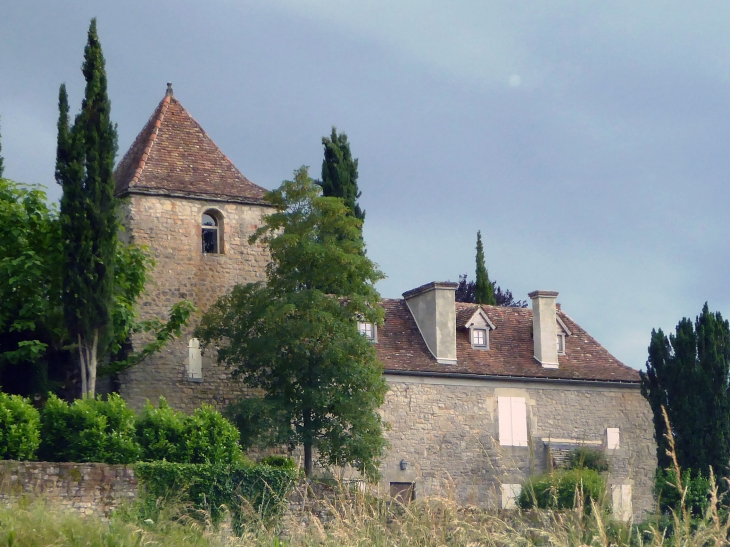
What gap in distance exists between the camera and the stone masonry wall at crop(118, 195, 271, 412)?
91.5ft

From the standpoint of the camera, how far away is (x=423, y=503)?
7422 millimetres

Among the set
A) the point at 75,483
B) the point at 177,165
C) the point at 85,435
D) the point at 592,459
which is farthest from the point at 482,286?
the point at 75,483

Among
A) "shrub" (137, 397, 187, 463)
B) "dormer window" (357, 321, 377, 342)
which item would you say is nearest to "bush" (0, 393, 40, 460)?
"shrub" (137, 397, 187, 463)

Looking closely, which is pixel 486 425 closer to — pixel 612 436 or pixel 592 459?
pixel 592 459

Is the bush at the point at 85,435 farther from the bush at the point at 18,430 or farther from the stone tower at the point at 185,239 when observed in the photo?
the stone tower at the point at 185,239

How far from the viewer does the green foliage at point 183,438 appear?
850 inches

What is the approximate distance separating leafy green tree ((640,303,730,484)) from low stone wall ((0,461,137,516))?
48.4ft

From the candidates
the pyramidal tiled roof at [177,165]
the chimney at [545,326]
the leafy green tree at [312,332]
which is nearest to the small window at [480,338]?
the chimney at [545,326]

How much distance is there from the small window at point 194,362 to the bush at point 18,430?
766 centimetres

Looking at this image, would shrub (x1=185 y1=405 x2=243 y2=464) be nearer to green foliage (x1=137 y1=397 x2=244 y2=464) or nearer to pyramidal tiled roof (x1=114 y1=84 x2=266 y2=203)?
green foliage (x1=137 y1=397 x2=244 y2=464)

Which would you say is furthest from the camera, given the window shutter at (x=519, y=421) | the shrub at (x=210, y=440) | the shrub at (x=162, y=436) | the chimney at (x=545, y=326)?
the chimney at (x=545, y=326)

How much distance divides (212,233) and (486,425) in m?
9.29

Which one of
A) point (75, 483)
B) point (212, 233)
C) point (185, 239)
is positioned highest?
point (212, 233)

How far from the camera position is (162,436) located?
71.2ft
